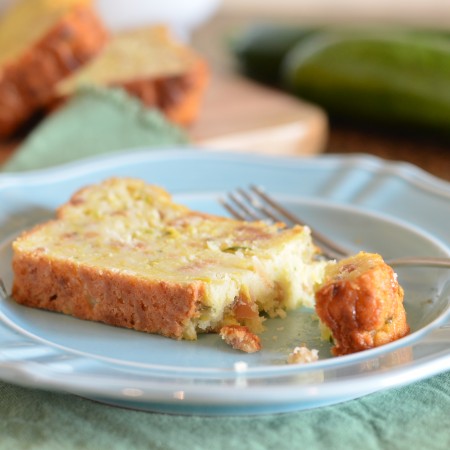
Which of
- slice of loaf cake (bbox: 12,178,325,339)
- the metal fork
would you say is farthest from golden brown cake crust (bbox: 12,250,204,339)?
the metal fork

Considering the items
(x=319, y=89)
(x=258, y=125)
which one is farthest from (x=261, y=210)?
(x=319, y=89)

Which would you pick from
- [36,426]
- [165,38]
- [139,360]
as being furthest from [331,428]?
[165,38]

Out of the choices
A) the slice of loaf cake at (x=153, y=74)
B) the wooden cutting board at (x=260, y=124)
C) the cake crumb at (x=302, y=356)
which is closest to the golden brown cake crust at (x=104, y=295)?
the cake crumb at (x=302, y=356)

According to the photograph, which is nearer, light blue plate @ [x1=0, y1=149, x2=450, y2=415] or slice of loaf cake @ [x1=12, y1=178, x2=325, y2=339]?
light blue plate @ [x1=0, y1=149, x2=450, y2=415]

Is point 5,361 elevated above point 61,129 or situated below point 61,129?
above

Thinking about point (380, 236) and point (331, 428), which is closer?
point (331, 428)

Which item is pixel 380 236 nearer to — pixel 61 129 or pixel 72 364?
pixel 72 364

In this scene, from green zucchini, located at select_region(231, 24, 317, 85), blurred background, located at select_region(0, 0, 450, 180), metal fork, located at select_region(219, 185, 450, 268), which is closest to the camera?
metal fork, located at select_region(219, 185, 450, 268)

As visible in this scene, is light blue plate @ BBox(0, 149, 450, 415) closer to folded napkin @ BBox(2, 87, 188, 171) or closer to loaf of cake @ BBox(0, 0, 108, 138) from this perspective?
folded napkin @ BBox(2, 87, 188, 171)
